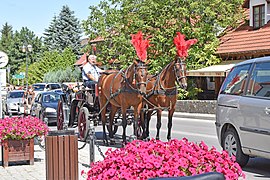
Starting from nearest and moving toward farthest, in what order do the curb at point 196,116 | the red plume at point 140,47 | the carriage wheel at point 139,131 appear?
the red plume at point 140,47 → the carriage wheel at point 139,131 → the curb at point 196,116

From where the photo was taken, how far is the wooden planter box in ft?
34.8

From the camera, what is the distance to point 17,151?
10711mm

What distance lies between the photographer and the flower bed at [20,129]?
1048cm

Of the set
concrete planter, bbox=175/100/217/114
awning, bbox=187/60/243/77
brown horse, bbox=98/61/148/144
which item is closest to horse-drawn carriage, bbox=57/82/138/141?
brown horse, bbox=98/61/148/144

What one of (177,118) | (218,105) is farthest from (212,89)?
A: (218,105)

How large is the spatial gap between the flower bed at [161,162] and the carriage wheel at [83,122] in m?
9.25

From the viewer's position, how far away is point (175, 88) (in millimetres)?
13016

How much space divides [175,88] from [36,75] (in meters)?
67.0

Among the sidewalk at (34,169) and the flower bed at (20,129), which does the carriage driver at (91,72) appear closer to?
the sidewalk at (34,169)

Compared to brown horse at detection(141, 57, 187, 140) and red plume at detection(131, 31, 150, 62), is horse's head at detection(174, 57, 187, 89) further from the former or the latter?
red plume at detection(131, 31, 150, 62)

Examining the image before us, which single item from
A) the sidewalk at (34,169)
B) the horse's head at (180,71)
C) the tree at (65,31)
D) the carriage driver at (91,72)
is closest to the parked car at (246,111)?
the horse's head at (180,71)

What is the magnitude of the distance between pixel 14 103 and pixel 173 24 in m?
11.5

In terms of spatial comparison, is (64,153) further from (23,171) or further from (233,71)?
(233,71)

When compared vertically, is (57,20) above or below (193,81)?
above
